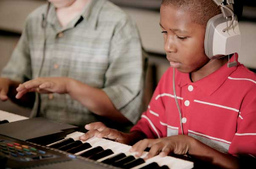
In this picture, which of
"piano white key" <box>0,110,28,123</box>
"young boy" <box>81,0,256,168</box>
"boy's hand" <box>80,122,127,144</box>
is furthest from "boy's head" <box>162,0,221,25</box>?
"piano white key" <box>0,110,28,123</box>

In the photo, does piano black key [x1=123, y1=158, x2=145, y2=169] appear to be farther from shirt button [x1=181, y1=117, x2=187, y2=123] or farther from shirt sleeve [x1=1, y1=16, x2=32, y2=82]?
shirt sleeve [x1=1, y1=16, x2=32, y2=82]

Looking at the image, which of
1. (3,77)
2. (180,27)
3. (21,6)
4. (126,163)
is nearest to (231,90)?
(180,27)

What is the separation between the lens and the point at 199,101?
1.30 metres

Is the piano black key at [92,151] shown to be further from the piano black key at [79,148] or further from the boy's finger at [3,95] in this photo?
the boy's finger at [3,95]

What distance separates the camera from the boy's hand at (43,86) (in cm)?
139

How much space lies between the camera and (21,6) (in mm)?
2342

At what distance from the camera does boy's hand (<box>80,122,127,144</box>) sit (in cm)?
120

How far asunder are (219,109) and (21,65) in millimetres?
948

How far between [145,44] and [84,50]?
1.12ft

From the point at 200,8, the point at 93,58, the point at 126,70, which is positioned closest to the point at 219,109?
the point at 200,8

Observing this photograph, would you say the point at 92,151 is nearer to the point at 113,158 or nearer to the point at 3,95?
the point at 113,158

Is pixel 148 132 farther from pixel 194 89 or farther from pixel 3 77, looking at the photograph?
pixel 3 77

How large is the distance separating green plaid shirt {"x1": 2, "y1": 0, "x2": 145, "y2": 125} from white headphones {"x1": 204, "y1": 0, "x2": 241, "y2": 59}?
20.5 inches

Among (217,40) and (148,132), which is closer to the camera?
(217,40)
